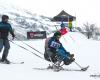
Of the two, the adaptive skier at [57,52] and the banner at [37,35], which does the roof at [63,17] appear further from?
the adaptive skier at [57,52]

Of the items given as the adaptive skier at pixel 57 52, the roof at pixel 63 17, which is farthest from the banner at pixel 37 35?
the roof at pixel 63 17

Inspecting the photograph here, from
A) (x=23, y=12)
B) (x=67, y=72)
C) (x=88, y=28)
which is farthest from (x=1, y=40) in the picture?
(x=23, y=12)

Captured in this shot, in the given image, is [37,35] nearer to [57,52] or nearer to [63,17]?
[57,52]

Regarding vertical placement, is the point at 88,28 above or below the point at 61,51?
below

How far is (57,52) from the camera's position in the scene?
13016mm

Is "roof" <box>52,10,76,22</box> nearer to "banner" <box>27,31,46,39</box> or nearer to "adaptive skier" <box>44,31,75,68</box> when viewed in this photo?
"banner" <box>27,31,46,39</box>

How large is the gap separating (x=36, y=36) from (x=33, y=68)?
81.9 feet

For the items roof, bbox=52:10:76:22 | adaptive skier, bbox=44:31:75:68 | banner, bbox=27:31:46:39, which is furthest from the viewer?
roof, bbox=52:10:76:22

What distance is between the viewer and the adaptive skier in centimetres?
1293

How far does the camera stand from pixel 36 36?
125 ft

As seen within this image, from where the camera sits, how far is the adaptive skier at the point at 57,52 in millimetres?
A: 12930

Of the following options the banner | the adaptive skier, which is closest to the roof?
the banner

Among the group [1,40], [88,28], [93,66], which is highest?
[1,40]

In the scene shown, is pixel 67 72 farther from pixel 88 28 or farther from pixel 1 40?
pixel 88 28
